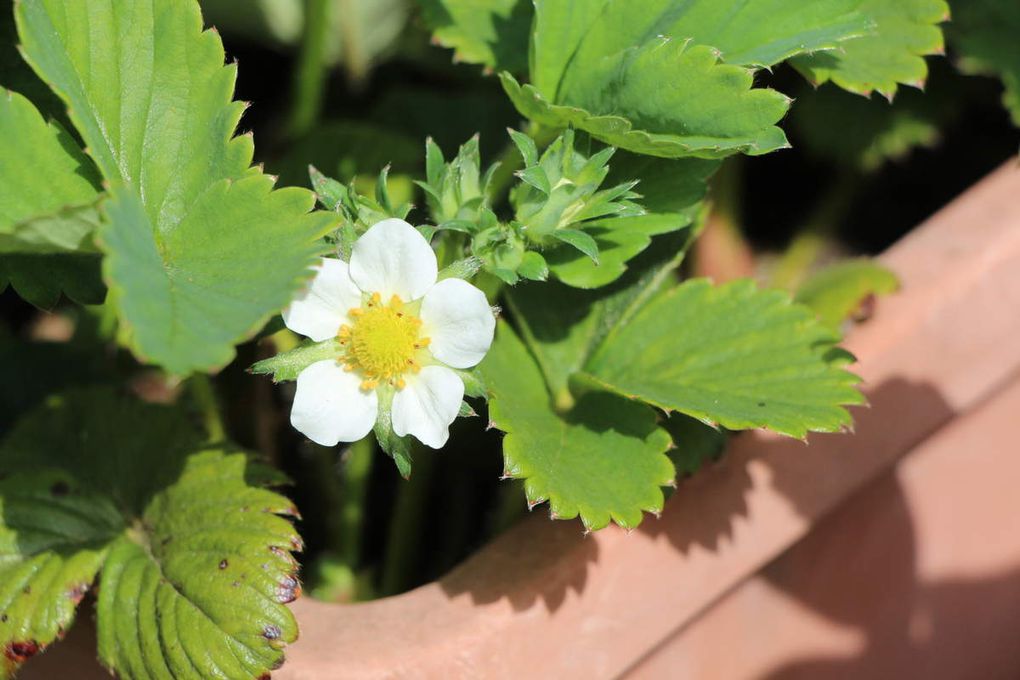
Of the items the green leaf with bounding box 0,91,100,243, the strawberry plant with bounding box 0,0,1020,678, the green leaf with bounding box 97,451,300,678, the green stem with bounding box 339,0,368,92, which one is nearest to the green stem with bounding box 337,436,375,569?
the strawberry plant with bounding box 0,0,1020,678

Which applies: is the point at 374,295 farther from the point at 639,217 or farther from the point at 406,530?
the point at 406,530

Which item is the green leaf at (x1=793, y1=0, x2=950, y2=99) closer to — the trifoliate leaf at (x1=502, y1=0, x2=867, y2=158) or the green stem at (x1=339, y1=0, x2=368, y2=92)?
the trifoliate leaf at (x1=502, y1=0, x2=867, y2=158)

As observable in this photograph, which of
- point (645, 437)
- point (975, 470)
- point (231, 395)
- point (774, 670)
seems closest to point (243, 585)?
point (645, 437)

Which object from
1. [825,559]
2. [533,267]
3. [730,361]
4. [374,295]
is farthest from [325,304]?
[825,559]

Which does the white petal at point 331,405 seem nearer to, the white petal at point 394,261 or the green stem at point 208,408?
the white petal at point 394,261

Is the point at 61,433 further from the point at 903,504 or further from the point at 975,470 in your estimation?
the point at 975,470
